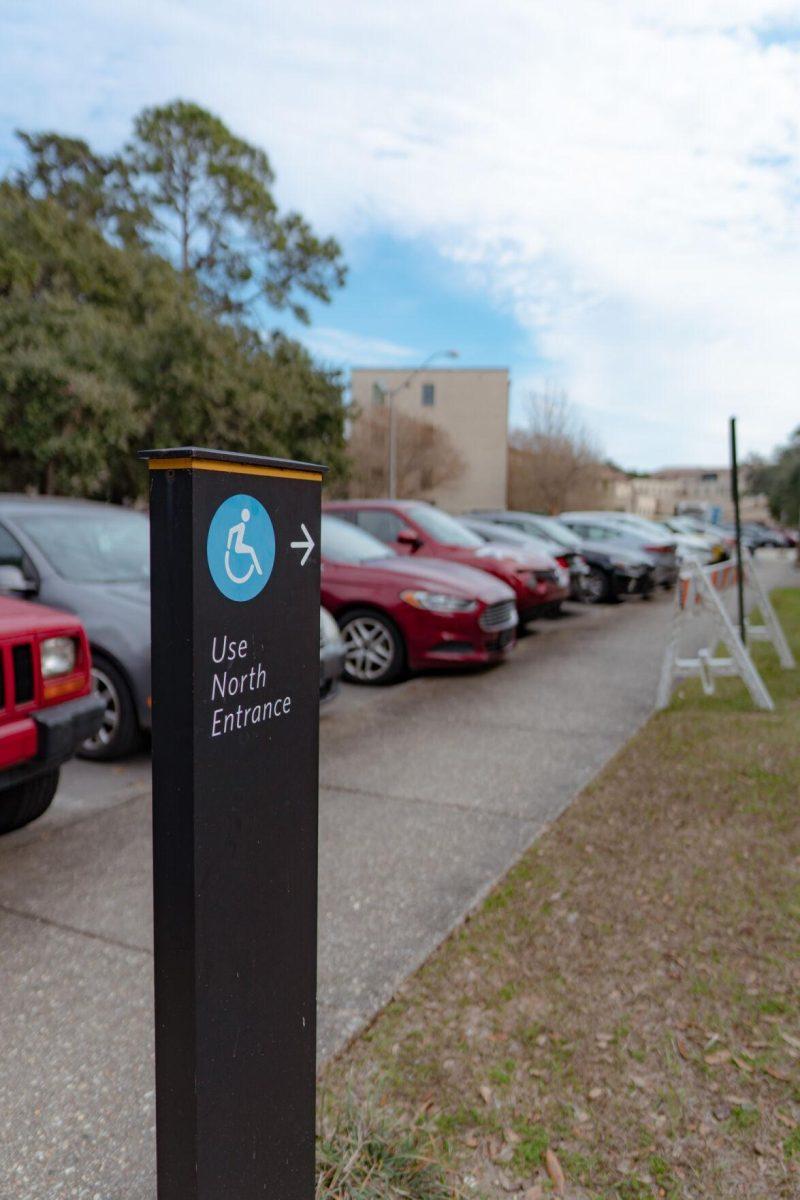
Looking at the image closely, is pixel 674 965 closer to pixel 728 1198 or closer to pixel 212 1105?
pixel 728 1198

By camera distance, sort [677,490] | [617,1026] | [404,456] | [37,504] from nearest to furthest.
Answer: [617,1026] < [37,504] < [404,456] < [677,490]

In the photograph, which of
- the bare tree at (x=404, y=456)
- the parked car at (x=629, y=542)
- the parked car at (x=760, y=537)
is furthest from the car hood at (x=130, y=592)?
the parked car at (x=760, y=537)

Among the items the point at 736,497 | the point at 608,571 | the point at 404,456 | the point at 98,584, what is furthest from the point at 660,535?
the point at 404,456

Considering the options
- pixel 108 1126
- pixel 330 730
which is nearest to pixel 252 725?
pixel 108 1126

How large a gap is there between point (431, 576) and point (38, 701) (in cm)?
472

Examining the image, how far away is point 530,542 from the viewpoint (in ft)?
43.5

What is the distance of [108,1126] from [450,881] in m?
1.87

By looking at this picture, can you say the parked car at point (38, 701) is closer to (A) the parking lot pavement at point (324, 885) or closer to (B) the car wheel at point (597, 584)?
(A) the parking lot pavement at point (324, 885)

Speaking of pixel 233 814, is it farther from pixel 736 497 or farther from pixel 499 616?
pixel 499 616

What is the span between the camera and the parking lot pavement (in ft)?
7.92

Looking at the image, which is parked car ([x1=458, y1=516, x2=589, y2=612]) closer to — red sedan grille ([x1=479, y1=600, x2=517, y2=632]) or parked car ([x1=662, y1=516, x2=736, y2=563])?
red sedan grille ([x1=479, y1=600, x2=517, y2=632])

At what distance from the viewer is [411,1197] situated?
84.0 inches

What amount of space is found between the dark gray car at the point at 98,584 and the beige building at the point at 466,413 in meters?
53.7

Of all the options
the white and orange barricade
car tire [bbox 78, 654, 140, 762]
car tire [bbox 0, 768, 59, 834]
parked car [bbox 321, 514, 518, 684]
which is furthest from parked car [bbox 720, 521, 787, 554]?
car tire [bbox 0, 768, 59, 834]
